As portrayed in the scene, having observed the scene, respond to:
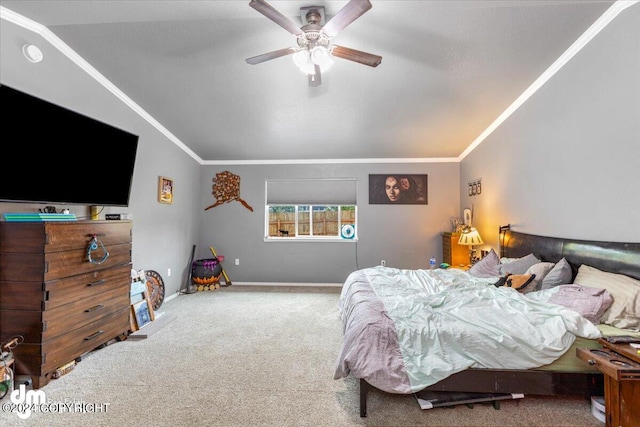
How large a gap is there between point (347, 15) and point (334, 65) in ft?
3.82

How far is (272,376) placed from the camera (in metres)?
2.31

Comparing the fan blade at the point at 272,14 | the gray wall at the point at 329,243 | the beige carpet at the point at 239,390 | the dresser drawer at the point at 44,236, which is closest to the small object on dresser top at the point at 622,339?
the beige carpet at the point at 239,390

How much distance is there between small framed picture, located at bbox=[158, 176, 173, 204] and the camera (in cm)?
428

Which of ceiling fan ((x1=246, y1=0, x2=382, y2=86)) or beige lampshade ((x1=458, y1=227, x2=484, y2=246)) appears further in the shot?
beige lampshade ((x1=458, y1=227, x2=484, y2=246))

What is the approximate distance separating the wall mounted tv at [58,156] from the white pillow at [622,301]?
4344 millimetres

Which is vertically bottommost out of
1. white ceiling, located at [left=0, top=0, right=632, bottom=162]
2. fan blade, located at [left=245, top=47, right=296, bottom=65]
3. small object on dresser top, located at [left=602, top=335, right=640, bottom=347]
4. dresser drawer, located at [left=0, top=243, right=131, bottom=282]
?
small object on dresser top, located at [left=602, top=335, right=640, bottom=347]

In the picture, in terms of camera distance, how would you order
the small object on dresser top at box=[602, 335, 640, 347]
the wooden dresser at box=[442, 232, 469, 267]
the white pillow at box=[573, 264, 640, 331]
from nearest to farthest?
the small object on dresser top at box=[602, 335, 640, 347] → the white pillow at box=[573, 264, 640, 331] → the wooden dresser at box=[442, 232, 469, 267]

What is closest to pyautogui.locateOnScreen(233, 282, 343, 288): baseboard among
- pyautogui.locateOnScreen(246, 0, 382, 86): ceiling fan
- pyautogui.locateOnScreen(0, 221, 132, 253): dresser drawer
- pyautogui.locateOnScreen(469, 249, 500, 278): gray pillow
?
pyautogui.locateOnScreen(469, 249, 500, 278): gray pillow

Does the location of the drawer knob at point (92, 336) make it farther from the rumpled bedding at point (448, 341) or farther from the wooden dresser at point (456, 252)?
the wooden dresser at point (456, 252)

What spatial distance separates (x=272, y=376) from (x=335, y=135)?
3.45 m

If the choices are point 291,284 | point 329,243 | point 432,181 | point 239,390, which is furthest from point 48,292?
point 432,181

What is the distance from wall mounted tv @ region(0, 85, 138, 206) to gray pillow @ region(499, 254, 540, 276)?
415 cm

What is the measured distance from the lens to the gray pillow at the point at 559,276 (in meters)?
2.51

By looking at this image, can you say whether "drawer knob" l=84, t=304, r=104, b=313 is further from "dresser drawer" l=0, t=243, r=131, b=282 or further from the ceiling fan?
the ceiling fan
